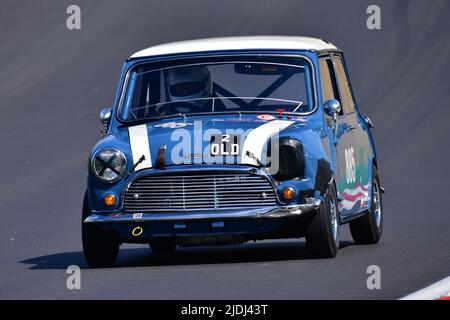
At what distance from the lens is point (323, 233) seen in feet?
38.3

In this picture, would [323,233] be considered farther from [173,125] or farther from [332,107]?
[173,125]

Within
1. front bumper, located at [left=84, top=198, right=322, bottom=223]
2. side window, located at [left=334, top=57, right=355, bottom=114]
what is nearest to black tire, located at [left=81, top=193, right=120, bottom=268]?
front bumper, located at [left=84, top=198, right=322, bottom=223]

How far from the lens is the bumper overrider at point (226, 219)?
37.9ft

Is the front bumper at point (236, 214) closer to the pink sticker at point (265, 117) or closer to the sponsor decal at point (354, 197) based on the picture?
Answer: the pink sticker at point (265, 117)

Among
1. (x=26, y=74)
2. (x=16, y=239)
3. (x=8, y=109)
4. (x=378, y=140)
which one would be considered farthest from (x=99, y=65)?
(x=16, y=239)

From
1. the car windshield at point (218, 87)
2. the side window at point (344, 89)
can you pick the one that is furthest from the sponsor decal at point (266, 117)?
the side window at point (344, 89)

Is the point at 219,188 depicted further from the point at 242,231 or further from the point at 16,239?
the point at 16,239

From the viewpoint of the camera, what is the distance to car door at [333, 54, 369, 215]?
13.1 m

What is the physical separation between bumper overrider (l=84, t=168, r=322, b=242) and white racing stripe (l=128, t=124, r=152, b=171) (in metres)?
0.08

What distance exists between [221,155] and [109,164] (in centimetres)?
88

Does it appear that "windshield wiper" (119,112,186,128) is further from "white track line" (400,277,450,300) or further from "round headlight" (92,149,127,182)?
"white track line" (400,277,450,300)

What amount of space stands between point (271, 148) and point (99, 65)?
2057cm

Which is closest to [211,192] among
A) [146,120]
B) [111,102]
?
[146,120]

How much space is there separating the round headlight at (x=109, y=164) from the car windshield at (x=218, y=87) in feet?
3.08
